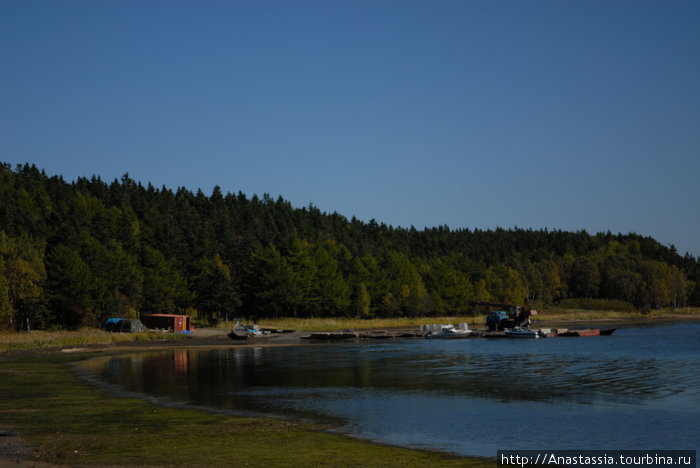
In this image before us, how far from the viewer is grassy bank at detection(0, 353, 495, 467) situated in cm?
2370

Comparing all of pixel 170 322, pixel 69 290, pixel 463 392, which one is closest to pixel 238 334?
pixel 170 322

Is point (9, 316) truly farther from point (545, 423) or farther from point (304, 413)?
point (545, 423)

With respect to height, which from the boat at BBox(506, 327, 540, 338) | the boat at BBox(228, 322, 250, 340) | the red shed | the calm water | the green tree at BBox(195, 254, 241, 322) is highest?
the green tree at BBox(195, 254, 241, 322)

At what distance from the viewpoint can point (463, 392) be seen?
44.9 meters

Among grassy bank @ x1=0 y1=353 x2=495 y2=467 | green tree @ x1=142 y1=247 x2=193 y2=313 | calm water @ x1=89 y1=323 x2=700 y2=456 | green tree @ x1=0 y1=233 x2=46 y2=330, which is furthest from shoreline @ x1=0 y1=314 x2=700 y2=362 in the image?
grassy bank @ x1=0 y1=353 x2=495 y2=467

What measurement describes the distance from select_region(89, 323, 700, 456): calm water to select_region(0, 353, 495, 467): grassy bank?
281 cm

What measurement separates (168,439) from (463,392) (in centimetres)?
2294

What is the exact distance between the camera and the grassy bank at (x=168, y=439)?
23.7 meters

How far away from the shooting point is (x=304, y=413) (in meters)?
36.4

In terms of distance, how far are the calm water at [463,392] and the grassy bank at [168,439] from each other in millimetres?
2815

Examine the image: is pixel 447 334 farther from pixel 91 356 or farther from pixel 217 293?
pixel 91 356

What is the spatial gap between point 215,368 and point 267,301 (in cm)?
9420

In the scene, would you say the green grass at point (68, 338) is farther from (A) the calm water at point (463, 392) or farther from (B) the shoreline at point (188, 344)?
(A) the calm water at point (463, 392)

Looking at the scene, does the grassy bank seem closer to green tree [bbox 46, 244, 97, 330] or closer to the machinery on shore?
green tree [bbox 46, 244, 97, 330]
